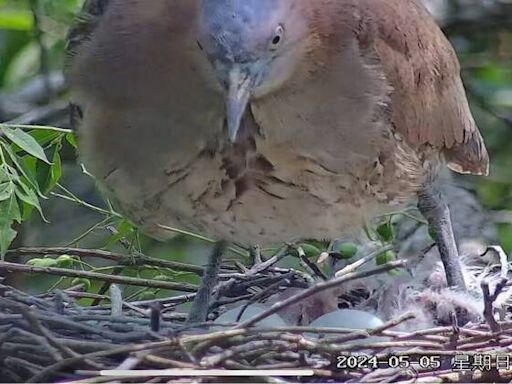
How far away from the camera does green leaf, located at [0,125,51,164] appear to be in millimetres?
3438

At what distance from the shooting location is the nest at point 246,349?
2939mm

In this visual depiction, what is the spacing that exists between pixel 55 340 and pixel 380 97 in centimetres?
114

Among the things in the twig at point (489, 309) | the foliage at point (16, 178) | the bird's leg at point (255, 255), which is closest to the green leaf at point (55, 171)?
the foliage at point (16, 178)

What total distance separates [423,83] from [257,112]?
70 cm

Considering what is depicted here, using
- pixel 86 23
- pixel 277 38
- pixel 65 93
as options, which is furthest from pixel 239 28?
pixel 65 93

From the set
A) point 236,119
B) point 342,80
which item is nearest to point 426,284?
point 342,80

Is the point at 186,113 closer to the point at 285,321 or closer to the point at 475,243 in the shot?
the point at 285,321


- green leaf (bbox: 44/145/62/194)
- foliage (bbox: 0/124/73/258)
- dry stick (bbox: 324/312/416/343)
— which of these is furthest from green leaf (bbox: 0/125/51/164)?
dry stick (bbox: 324/312/416/343)

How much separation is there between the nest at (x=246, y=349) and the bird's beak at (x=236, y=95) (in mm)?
421

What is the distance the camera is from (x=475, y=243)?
463cm

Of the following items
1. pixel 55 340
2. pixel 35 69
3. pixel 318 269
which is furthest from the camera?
pixel 35 69

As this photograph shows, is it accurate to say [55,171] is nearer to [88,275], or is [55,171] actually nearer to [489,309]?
[88,275]

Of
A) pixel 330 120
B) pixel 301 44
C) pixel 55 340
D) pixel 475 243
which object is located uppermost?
pixel 301 44

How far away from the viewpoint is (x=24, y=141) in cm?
346
